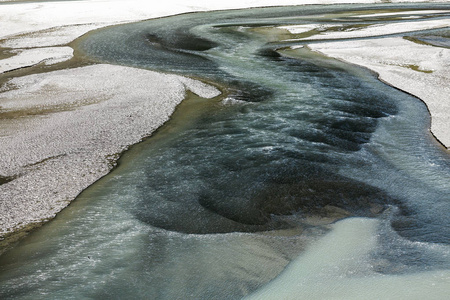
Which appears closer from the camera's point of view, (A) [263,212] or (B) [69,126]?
(A) [263,212]

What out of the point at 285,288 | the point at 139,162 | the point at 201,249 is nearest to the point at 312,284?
the point at 285,288

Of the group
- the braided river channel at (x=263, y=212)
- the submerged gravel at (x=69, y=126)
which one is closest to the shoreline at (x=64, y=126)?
the submerged gravel at (x=69, y=126)

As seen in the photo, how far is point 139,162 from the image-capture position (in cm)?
730

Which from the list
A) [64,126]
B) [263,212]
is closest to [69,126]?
[64,126]

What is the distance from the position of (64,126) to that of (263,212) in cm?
460

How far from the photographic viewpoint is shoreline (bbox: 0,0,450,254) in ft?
20.1

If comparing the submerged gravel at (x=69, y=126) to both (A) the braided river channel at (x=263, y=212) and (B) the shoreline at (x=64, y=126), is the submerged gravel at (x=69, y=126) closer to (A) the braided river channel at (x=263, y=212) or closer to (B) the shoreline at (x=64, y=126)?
(B) the shoreline at (x=64, y=126)

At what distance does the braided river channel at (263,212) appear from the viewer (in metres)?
4.60

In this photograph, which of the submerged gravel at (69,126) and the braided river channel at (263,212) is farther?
the submerged gravel at (69,126)

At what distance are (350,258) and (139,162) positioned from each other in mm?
3766

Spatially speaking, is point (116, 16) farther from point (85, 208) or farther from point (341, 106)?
Result: point (85, 208)

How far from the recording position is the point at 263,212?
592 cm

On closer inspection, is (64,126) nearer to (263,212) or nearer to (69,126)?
(69,126)

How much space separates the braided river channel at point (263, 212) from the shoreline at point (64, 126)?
35cm
